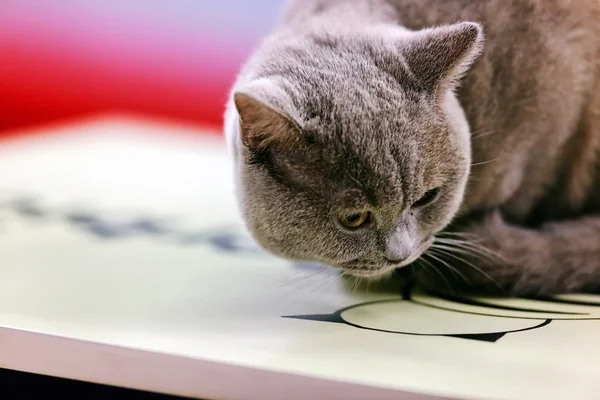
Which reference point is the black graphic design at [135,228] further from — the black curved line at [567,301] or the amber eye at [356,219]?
the black curved line at [567,301]

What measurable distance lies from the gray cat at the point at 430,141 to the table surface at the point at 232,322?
0.09m

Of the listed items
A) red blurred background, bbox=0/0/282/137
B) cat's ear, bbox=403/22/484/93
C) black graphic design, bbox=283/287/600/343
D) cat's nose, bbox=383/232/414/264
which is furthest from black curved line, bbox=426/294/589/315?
red blurred background, bbox=0/0/282/137

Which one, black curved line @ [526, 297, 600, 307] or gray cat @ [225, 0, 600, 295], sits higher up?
gray cat @ [225, 0, 600, 295]

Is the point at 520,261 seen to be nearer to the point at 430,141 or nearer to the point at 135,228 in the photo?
the point at 430,141

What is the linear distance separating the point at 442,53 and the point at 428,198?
0.70 feet

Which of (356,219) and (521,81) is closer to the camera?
(356,219)

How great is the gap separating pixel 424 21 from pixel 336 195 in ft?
1.36

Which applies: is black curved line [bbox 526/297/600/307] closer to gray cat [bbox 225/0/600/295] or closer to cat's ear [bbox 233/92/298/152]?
gray cat [bbox 225/0/600/295]

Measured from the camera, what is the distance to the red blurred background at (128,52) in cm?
219

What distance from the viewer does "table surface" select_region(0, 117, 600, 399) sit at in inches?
30.2

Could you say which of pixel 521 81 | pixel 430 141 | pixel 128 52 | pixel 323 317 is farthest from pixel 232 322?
pixel 128 52

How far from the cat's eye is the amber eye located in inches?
3.4

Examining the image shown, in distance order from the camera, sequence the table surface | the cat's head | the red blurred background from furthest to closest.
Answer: the red blurred background, the cat's head, the table surface

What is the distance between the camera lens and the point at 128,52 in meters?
2.30
